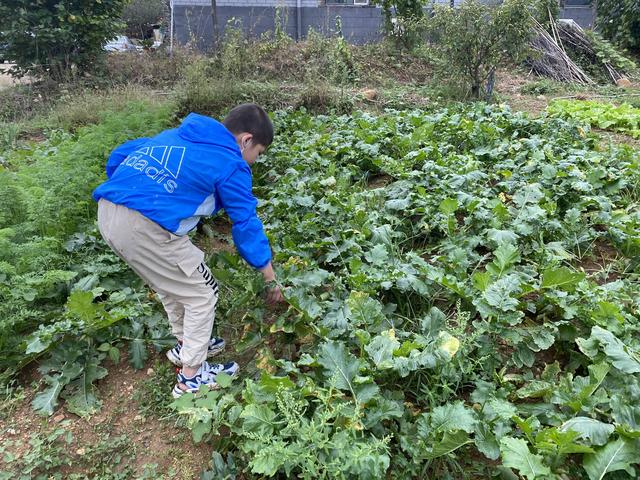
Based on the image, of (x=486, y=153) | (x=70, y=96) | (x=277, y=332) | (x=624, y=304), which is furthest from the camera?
(x=70, y=96)

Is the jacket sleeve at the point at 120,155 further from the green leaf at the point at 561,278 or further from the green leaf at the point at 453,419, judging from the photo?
the green leaf at the point at 561,278

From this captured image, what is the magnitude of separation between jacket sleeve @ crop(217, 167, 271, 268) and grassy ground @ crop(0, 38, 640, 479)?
619 mm

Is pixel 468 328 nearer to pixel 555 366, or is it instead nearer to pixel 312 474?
pixel 555 366

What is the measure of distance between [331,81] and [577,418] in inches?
343

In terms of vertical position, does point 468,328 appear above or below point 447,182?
below

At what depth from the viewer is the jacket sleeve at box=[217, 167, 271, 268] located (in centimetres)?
255

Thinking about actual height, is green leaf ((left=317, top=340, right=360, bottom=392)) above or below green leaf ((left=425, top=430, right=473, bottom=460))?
above

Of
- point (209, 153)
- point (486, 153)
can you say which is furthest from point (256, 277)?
point (486, 153)

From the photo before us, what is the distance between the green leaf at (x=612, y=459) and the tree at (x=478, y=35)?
8313 mm

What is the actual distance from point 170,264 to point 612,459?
2.17m

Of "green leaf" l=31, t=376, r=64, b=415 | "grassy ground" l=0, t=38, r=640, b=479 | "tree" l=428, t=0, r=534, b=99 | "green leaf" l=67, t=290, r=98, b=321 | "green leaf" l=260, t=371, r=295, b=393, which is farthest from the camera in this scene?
"tree" l=428, t=0, r=534, b=99

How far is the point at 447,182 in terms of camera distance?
424 cm

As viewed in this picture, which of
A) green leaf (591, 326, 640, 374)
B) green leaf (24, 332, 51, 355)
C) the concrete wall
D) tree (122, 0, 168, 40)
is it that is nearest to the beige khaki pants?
green leaf (24, 332, 51, 355)

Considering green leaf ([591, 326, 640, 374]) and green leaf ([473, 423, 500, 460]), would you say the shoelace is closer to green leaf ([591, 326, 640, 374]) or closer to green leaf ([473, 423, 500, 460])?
green leaf ([473, 423, 500, 460])
